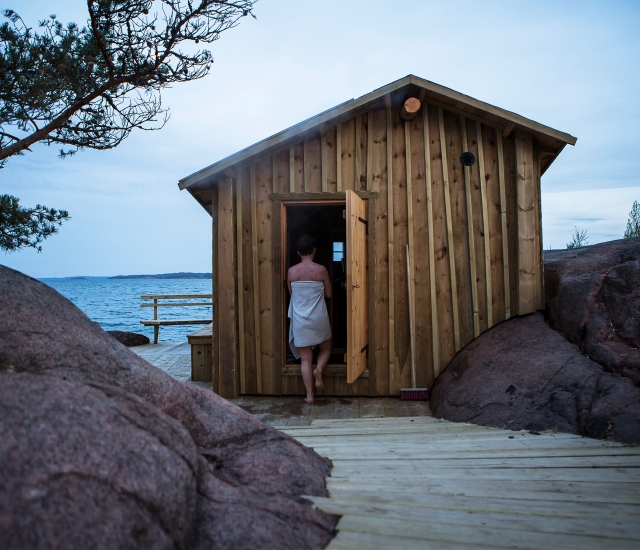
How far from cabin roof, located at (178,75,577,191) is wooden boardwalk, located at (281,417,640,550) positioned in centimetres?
363

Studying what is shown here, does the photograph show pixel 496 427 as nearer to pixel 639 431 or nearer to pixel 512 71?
pixel 639 431

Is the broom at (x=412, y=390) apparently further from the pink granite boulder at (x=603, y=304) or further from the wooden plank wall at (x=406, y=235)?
the pink granite boulder at (x=603, y=304)

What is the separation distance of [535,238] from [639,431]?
10.3ft

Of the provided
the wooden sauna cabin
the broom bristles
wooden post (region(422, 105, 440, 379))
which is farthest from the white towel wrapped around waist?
wooden post (region(422, 105, 440, 379))

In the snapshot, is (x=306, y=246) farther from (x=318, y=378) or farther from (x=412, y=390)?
(x=412, y=390)

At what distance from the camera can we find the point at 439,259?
252 inches

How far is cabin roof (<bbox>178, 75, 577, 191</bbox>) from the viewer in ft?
19.8

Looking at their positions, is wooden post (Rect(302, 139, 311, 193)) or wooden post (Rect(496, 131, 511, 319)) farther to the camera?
wooden post (Rect(302, 139, 311, 193))

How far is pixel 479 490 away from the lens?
248 cm

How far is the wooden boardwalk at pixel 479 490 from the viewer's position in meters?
1.90

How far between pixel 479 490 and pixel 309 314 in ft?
12.1

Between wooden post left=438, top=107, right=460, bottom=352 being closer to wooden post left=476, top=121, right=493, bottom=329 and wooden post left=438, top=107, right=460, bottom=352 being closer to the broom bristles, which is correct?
wooden post left=476, top=121, right=493, bottom=329

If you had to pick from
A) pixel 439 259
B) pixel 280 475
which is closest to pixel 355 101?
pixel 439 259

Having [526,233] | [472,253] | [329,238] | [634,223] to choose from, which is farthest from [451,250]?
[634,223]
